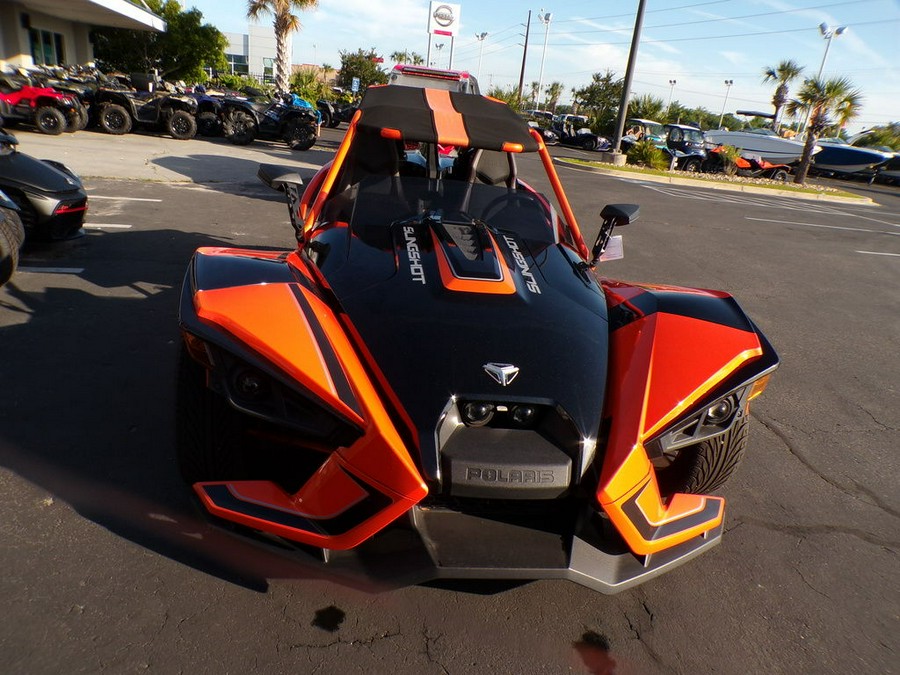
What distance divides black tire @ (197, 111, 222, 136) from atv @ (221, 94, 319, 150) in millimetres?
362

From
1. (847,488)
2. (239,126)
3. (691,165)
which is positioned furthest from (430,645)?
(691,165)

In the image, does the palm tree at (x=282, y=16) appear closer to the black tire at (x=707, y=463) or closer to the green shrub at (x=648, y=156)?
the green shrub at (x=648, y=156)

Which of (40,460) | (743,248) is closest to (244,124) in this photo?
(743,248)

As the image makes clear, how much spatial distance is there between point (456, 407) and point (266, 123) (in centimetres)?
1514

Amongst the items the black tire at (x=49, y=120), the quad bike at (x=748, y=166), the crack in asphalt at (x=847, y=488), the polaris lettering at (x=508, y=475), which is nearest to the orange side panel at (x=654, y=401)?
the polaris lettering at (x=508, y=475)

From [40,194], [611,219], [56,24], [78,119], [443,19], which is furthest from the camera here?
[443,19]

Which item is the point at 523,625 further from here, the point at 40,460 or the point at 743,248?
the point at 743,248

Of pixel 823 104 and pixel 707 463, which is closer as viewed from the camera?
pixel 707 463

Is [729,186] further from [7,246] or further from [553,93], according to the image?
[553,93]

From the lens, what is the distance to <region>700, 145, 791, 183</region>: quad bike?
23.3m

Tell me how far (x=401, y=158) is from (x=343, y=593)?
8.26 feet

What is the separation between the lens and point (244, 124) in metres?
15.0

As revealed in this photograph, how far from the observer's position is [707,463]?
242cm

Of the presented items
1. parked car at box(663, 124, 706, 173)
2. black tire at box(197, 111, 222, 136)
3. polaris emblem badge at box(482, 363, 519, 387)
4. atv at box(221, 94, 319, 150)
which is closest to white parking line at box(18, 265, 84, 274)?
polaris emblem badge at box(482, 363, 519, 387)
